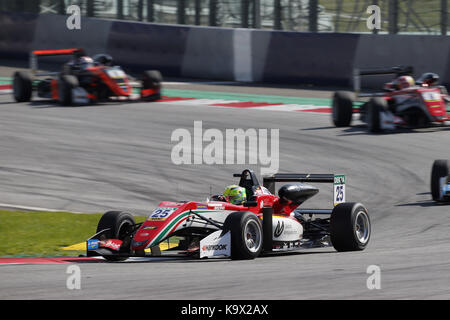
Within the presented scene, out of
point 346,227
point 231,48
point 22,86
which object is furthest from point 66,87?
point 346,227

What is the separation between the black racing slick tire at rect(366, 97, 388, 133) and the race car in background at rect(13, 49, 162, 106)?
20.6 feet

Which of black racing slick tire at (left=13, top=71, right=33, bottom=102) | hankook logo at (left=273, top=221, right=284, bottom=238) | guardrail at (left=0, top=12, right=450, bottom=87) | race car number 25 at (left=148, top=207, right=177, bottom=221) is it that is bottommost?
hankook logo at (left=273, top=221, right=284, bottom=238)

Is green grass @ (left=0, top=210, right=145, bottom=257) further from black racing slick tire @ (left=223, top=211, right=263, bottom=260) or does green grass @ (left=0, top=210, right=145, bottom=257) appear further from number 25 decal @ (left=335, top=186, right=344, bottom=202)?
number 25 decal @ (left=335, top=186, right=344, bottom=202)

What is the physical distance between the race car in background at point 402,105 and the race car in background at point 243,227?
26.7 feet

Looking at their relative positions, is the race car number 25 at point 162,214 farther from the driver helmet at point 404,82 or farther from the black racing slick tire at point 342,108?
the driver helmet at point 404,82

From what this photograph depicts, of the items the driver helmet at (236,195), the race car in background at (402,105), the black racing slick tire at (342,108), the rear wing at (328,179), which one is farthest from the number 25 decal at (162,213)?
the black racing slick tire at (342,108)

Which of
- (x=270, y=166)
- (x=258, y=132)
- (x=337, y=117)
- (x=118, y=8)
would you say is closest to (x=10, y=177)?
Answer: (x=270, y=166)

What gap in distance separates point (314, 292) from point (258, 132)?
12.1 meters

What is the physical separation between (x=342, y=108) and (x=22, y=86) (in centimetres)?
834

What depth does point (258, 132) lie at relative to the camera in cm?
1919

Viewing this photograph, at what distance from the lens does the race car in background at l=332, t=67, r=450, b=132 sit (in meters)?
18.8

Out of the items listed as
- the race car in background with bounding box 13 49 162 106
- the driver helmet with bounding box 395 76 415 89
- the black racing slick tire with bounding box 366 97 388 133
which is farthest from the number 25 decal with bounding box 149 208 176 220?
the race car in background with bounding box 13 49 162 106

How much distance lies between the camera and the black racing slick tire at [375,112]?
739 inches
